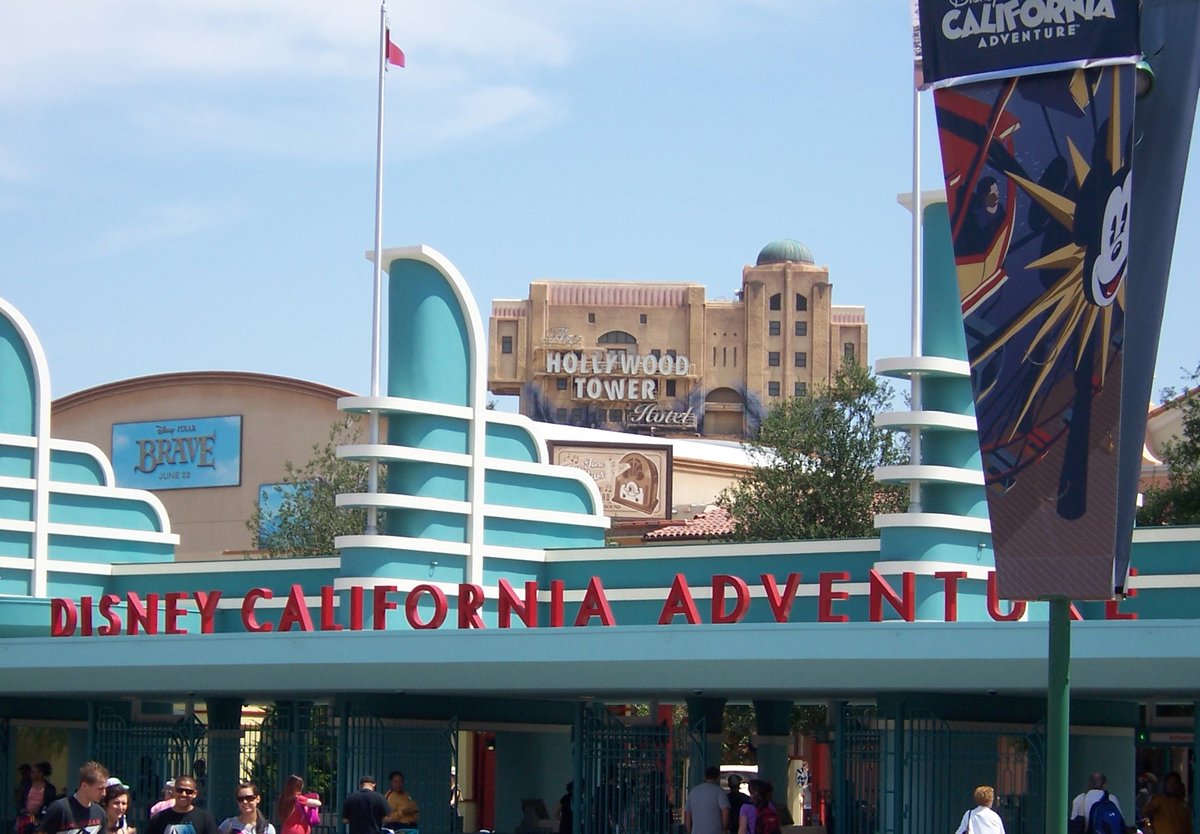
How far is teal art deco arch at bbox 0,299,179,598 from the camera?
33344mm

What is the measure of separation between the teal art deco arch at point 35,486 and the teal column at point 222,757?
5.07m

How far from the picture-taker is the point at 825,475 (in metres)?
45.1

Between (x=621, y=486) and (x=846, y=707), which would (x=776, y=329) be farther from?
(x=846, y=707)

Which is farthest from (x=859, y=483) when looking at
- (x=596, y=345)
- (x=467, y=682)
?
(x=596, y=345)

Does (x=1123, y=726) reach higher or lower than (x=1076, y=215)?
lower

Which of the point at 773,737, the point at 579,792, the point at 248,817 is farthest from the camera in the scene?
the point at 773,737

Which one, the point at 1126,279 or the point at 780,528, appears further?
the point at 780,528

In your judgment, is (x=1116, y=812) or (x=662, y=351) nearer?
(x=1116, y=812)

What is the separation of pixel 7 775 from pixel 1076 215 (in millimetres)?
24895

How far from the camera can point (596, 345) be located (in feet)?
→ 391

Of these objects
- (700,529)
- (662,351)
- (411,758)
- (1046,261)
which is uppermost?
(662,351)

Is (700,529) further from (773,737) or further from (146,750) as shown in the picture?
(146,750)

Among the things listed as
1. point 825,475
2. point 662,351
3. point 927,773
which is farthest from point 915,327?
point 662,351

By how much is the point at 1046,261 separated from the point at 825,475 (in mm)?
31435
